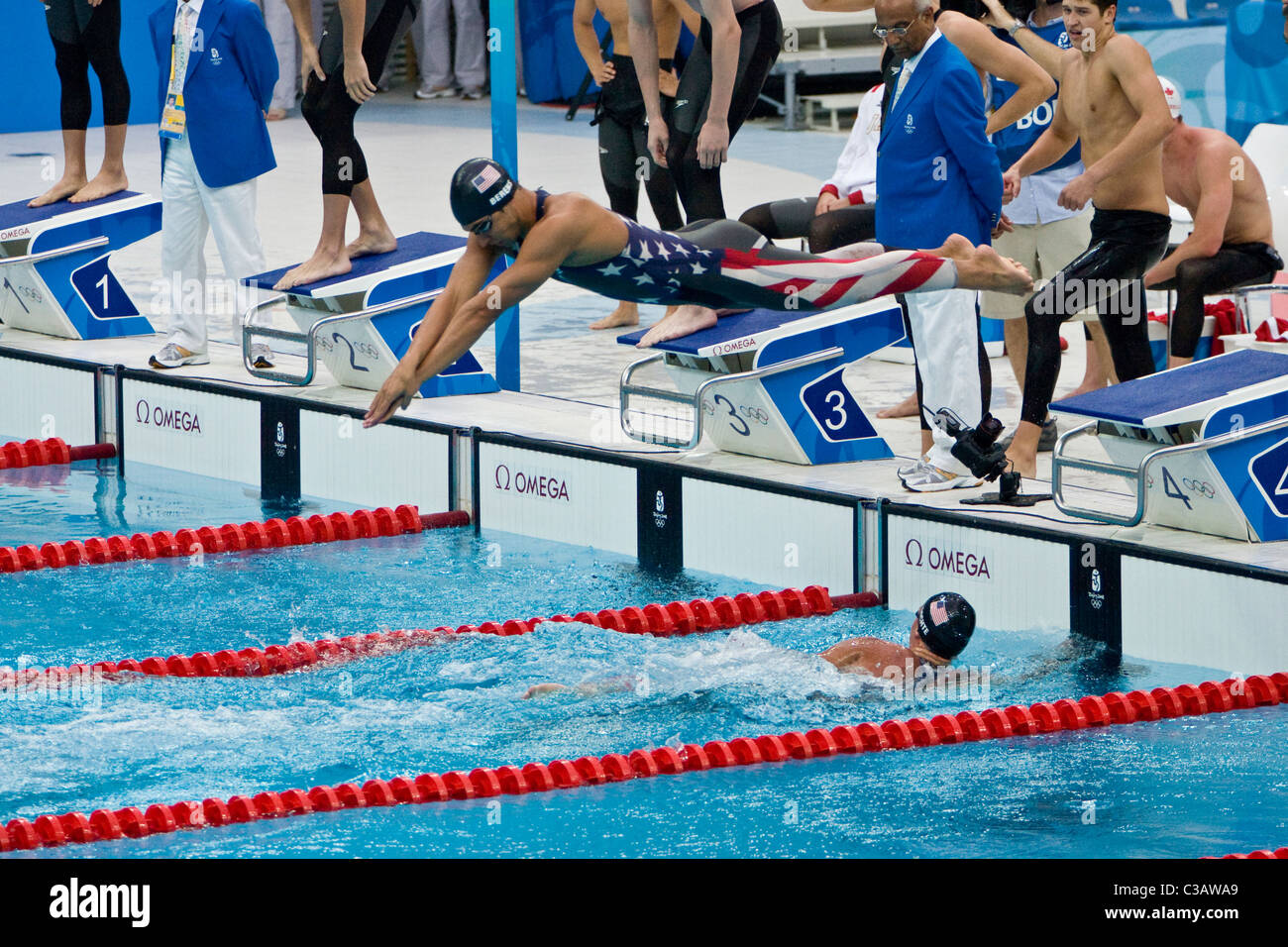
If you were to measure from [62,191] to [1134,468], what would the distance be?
5.28 meters

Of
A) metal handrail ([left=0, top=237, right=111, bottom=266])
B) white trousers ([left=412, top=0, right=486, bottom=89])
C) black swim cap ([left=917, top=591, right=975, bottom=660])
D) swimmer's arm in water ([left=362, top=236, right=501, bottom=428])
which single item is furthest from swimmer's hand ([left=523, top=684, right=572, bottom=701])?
white trousers ([left=412, top=0, right=486, bottom=89])

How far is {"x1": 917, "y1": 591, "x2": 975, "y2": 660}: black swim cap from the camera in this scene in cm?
499

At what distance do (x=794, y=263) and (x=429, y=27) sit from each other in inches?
485

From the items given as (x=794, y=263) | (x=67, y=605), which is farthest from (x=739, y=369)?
(x=67, y=605)

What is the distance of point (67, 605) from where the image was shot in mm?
5898

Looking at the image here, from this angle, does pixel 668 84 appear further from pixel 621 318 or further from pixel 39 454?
pixel 39 454

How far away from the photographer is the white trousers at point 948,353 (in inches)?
232

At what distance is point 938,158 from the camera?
5828 millimetres

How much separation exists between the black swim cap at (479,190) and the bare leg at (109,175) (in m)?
4.25

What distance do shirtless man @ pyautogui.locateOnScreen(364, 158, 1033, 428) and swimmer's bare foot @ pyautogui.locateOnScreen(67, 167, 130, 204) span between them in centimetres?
401

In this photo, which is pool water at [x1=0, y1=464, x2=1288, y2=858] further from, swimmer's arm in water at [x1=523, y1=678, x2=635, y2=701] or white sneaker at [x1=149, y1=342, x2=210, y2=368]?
white sneaker at [x1=149, y1=342, x2=210, y2=368]

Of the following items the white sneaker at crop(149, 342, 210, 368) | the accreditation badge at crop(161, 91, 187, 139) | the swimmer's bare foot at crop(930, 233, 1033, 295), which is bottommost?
the white sneaker at crop(149, 342, 210, 368)

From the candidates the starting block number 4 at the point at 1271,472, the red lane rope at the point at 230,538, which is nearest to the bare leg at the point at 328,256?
the red lane rope at the point at 230,538
